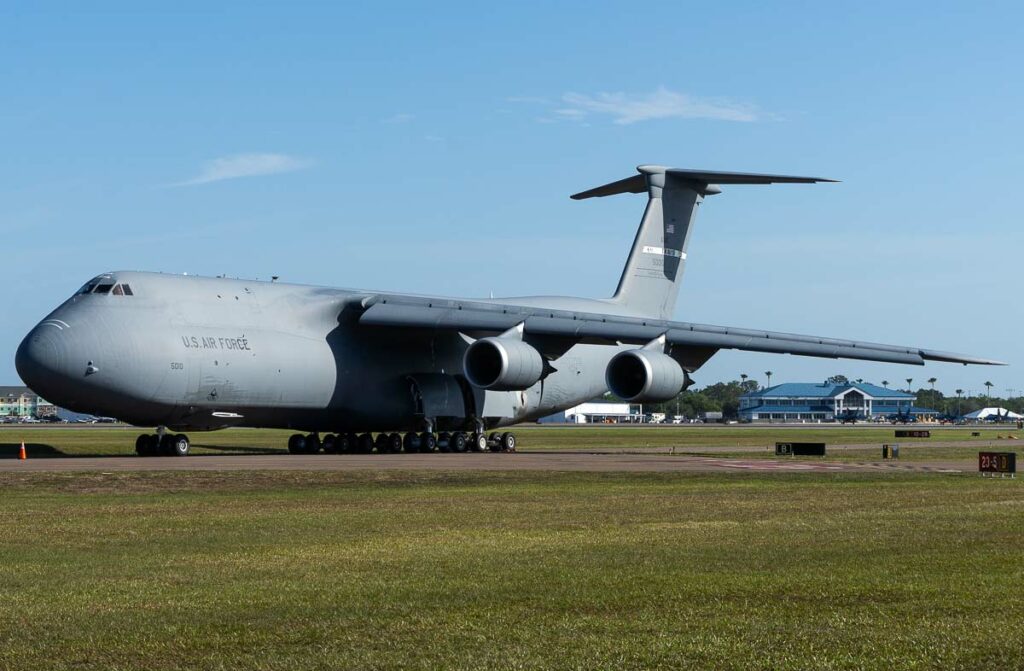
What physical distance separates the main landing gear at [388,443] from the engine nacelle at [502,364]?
4019 millimetres

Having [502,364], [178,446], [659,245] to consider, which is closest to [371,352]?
[502,364]

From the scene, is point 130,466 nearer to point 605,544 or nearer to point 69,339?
point 69,339

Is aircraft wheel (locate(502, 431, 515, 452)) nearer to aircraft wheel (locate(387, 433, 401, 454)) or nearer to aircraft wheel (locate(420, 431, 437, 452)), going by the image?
aircraft wheel (locate(420, 431, 437, 452))

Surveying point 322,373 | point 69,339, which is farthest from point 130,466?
point 322,373

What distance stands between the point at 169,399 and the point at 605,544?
69.5 feet

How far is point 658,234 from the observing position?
1833 inches

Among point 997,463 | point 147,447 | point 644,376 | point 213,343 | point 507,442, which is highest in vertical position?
point 213,343

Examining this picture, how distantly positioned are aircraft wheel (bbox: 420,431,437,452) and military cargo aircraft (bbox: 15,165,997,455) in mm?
73

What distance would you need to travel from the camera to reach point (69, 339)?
1237 inches

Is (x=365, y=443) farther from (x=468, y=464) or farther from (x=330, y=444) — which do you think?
(x=468, y=464)

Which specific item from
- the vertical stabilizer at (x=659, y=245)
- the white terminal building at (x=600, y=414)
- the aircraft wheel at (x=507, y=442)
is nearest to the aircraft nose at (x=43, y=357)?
the aircraft wheel at (x=507, y=442)

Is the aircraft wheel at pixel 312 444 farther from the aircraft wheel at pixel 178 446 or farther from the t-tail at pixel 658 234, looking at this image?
the t-tail at pixel 658 234

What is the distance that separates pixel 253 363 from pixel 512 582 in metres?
24.8

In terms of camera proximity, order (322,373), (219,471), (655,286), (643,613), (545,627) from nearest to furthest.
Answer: (545,627) < (643,613) < (219,471) < (322,373) < (655,286)
